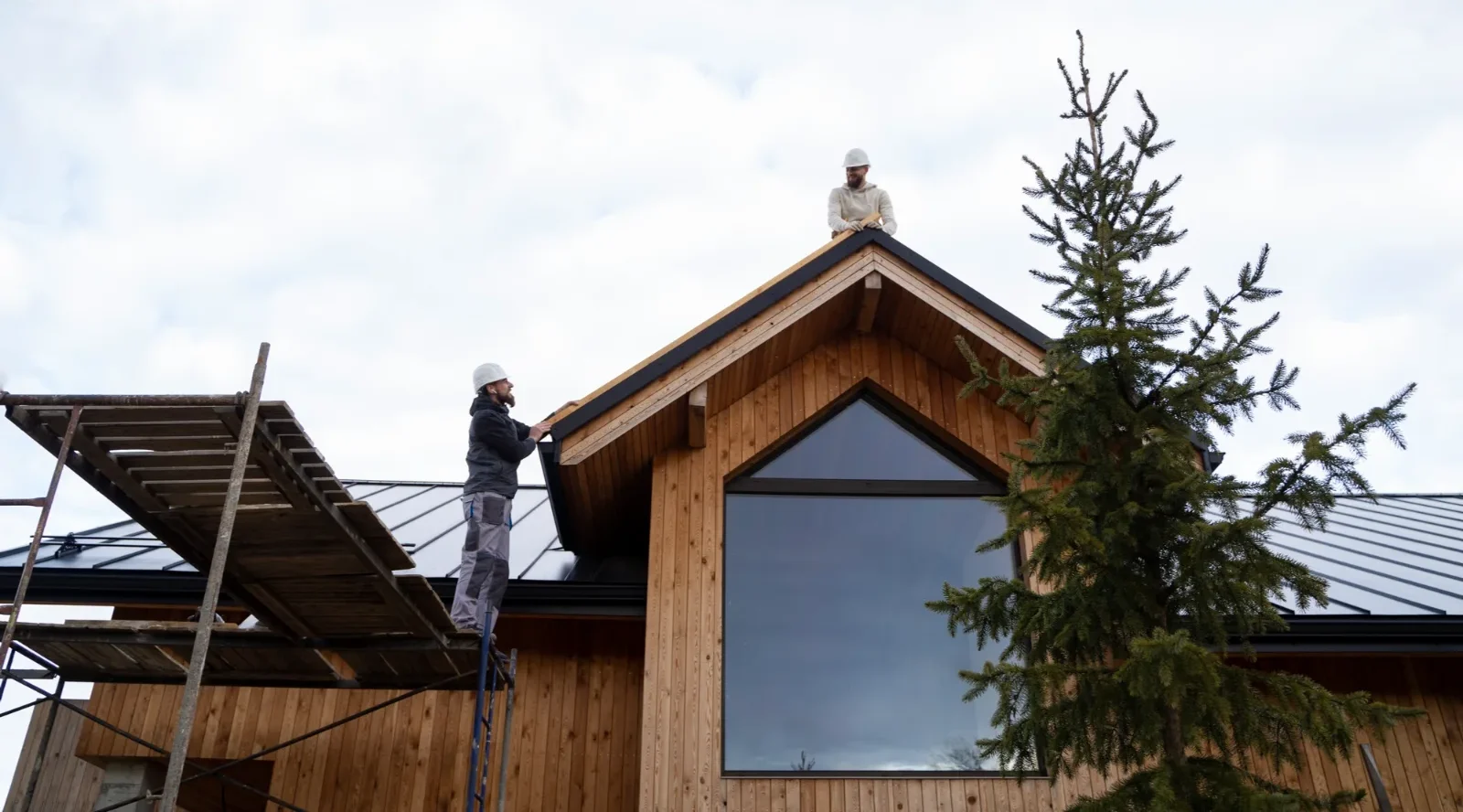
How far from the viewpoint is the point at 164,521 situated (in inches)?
209

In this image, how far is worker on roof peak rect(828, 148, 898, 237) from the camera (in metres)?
9.66

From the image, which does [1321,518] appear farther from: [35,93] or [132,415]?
[35,93]

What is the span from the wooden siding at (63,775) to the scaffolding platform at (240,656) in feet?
10.6

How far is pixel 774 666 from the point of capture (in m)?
7.53

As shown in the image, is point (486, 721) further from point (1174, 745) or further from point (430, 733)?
point (1174, 745)

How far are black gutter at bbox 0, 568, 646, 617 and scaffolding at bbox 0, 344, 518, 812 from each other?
1.69ft

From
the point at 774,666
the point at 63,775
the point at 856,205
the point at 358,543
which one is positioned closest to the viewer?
the point at 358,543

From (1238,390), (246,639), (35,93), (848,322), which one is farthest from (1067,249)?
(35,93)

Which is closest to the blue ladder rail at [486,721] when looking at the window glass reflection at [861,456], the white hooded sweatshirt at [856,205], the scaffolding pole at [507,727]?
the scaffolding pole at [507,727]

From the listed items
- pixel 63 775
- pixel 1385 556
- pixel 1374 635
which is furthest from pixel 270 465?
pixel 1385 556

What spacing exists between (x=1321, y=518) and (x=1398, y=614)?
10.1 feet

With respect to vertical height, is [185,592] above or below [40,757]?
above

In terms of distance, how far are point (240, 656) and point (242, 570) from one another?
5.36 ft

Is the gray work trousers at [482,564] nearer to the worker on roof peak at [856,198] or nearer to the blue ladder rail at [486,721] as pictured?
the blue ladder rail at [486,721]
